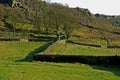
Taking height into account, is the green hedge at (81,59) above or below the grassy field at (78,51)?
above

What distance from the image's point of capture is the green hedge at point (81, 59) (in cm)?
3569

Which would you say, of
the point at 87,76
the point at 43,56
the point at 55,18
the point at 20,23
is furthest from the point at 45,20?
the point at 87,76

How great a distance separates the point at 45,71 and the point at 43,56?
310 inches

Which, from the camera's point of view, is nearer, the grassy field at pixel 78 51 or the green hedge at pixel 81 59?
the green hedge at pixel 81 59

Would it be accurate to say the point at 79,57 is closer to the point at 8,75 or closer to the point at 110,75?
the point at 110,75

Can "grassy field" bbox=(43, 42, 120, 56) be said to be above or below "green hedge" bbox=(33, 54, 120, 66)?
below

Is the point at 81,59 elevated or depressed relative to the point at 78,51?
elevated

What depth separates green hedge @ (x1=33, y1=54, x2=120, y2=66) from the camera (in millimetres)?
35688

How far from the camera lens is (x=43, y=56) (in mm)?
35625

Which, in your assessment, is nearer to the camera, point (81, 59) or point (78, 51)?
point (81, 59)

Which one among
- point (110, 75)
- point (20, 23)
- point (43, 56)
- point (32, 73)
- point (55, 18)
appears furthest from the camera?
point (20, 23)

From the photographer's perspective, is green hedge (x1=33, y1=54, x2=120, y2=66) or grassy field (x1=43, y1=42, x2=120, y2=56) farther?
grassy field (x1=43, y1=42, x2=120, y2=56)

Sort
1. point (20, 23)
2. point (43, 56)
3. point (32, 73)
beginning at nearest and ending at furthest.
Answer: point (32, 73) < point (43, 56) < point (20, 23)

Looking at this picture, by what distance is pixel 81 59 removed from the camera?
35.7 m
